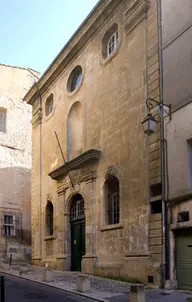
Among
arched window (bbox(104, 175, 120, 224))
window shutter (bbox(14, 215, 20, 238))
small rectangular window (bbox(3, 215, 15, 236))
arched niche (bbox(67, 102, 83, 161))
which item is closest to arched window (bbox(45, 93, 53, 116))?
arched niche (bbox(67, 102, 83, 161))

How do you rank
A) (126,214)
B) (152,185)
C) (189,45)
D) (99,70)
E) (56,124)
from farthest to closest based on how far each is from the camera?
(56,124) < (99,70) < (126,214) < (152,185) < (189,45)

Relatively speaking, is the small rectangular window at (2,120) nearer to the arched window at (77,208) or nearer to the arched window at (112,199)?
the arched window at (77,208)

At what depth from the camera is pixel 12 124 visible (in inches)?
1123

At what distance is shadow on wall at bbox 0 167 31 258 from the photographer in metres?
26.4

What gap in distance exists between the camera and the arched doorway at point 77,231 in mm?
18484

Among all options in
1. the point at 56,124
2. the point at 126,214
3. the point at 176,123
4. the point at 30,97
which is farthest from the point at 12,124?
the point at 176,123

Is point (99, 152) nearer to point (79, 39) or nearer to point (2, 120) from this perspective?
point (79, 39)

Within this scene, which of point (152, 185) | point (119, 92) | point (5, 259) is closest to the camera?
point (152, 185)

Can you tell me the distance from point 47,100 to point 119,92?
759cm

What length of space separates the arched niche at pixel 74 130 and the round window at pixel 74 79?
1.05m

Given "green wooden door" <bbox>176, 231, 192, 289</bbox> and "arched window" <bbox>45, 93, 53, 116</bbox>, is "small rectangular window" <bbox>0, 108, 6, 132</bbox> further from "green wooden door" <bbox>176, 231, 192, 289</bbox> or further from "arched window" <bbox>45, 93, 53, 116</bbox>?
"green wooden door" <bbox>176, 231, 192, 289</bbox>

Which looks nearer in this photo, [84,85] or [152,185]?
[152,185]

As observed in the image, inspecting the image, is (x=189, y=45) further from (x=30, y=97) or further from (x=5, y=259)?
(x=5, y=259)

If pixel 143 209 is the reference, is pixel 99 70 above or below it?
above
